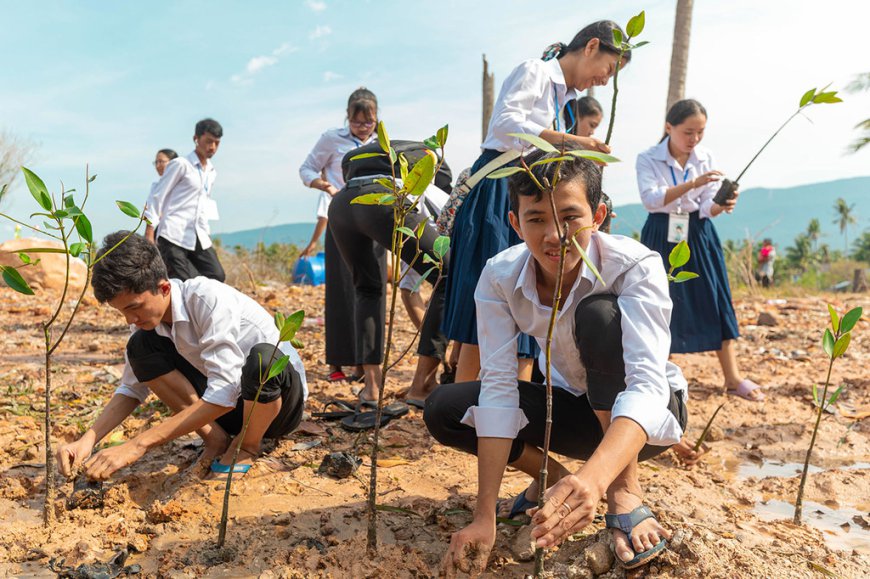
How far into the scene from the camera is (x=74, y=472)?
2207 millimetres

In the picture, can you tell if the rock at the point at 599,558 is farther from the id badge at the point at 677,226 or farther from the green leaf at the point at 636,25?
the id badge at the point at 677,226

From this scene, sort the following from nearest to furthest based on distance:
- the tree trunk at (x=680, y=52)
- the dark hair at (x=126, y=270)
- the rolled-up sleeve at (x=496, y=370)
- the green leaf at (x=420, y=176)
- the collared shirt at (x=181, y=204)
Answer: the green leaf at (x=420, y=176), the rolled-up sleeve at (x=496, y=370), the dark hair at (x=126, y=270), the collared shirt at (x=181, y=204), the tree trunk at (x=680, y=52)

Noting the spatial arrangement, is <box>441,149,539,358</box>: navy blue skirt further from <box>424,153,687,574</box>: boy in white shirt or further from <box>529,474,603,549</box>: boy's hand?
<box>529,474,603,549</box>: boy's hand

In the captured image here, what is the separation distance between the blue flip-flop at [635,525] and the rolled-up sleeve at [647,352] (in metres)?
0.16

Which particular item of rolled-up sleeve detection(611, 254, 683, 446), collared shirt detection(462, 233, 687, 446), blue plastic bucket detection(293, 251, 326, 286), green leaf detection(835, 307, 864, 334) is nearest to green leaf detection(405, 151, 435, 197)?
collared shirt detection(462, 233, 687, 446)

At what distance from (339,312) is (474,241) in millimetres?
1266

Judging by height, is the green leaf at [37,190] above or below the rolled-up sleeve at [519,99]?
below

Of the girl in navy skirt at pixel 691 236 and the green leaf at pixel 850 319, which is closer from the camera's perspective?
the green leaf at pixel 850 319

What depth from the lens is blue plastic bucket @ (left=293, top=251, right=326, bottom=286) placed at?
30.2 ft

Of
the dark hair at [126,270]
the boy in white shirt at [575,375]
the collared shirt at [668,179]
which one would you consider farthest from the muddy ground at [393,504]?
the collared shirt at [668,179]

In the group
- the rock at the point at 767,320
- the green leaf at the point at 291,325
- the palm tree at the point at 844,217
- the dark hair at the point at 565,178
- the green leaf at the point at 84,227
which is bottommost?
the palm tree at the point at 844,217

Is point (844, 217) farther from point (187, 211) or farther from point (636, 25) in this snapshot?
point (636, 25)

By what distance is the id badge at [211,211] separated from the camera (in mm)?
4865

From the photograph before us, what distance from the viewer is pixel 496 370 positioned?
179 cm
